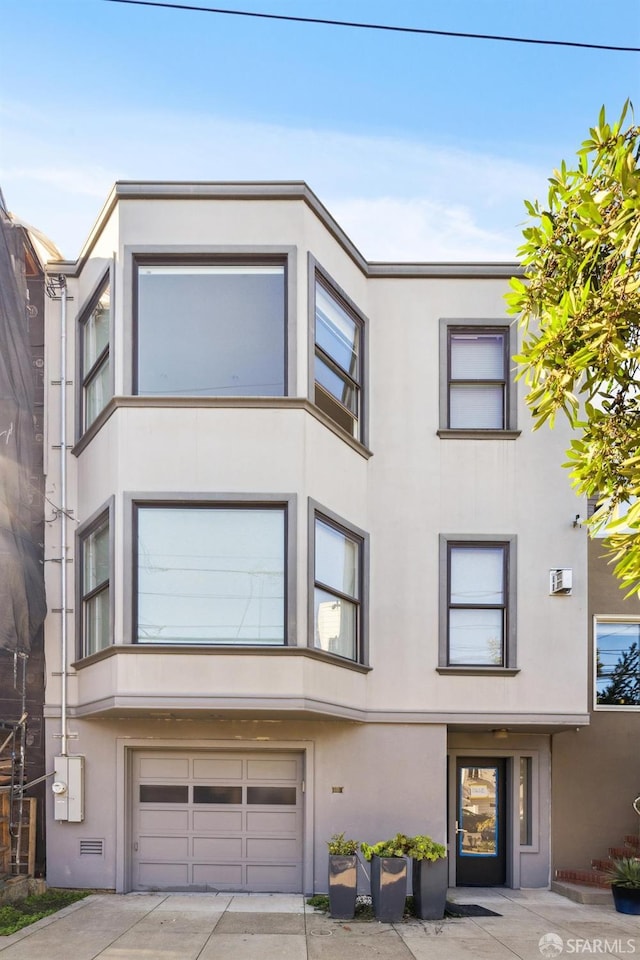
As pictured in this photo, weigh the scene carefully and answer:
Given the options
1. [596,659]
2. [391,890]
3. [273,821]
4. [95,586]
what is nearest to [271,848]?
[273,821]

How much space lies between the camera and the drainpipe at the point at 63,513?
37.0ft

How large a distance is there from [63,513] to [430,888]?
6.77 meters

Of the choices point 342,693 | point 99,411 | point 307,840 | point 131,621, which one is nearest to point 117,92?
point 99,411

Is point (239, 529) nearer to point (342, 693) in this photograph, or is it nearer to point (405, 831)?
point (342, 693)

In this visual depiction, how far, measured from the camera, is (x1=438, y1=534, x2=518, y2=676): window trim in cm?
1146

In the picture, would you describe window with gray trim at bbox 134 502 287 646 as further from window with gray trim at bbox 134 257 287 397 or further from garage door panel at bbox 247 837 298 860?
garage door panel at bbox 247 837 298 860

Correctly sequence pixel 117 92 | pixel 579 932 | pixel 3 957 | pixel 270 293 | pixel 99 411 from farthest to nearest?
pixel 99 411, pixel 270 293, pixel 117 92, pixel 579 932, pixel 3 957

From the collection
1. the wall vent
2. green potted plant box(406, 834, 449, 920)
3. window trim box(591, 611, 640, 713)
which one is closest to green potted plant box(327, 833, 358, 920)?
green potted plant box(406, 834, 449, 920)

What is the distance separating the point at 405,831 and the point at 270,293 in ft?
24.0

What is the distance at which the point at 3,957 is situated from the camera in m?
8.09

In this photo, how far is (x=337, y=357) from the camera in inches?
448

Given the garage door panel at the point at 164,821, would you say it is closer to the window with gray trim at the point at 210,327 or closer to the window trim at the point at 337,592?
the window trim at the point at 337,592

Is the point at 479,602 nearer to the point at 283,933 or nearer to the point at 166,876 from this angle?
the point at 283,933

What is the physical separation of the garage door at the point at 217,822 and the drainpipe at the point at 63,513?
120cm
